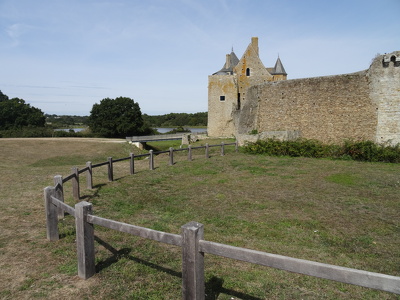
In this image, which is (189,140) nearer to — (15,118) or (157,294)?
(157,294)

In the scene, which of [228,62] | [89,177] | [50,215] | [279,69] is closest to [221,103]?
[228,62]

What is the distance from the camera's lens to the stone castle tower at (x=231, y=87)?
28547 millimetres

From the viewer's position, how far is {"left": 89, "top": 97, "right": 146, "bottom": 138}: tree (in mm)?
55750

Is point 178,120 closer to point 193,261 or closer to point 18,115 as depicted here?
point 18,115

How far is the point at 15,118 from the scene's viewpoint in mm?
58844

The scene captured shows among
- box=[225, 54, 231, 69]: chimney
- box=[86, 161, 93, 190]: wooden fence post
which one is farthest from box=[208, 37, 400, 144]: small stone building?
box=[225, 54, 231, 69]: chimney

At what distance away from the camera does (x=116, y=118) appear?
5628 centimetres

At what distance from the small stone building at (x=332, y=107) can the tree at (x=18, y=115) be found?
2005 inches

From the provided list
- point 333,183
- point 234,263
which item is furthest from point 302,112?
point 234,263

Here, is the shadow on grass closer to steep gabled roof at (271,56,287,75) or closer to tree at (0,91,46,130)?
steep gabled roof at (271,56,287,75)

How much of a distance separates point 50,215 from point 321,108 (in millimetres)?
17055

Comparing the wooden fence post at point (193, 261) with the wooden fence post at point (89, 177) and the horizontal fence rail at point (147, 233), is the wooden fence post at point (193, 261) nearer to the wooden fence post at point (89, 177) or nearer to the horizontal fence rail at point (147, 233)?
the horizontal fence rail at point (147, 233)

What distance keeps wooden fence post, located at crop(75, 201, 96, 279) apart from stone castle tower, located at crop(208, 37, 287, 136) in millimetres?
25598

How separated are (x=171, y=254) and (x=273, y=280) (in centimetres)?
164
